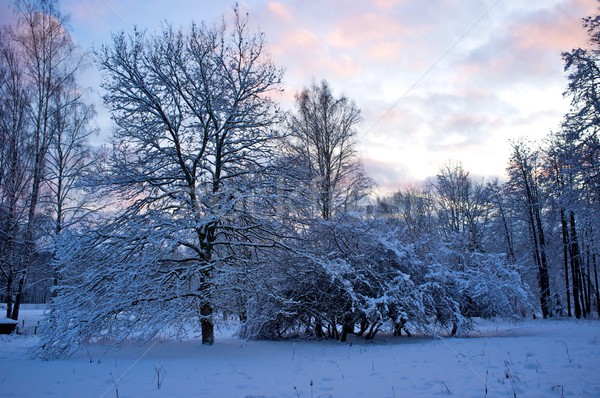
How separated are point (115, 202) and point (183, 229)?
2703mm

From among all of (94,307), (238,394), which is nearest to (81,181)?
(94,307)

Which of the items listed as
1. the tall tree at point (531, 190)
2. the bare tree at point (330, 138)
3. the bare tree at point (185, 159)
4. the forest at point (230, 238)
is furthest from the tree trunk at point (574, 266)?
the bare tree at point (185, 159)

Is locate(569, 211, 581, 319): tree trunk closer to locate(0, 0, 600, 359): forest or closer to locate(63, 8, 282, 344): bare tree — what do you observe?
locate(0, 0, 600, 359): forest

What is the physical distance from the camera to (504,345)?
8.48m

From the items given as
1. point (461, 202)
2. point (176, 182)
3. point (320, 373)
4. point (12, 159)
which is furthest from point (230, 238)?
point (461, 202)

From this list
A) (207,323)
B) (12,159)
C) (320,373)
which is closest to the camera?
(320,373)

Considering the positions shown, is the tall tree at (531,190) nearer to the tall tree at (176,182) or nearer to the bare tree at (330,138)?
the bare tree at (330,138)

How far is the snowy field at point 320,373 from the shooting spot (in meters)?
4.80

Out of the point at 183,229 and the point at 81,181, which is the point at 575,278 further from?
the point at 81,181

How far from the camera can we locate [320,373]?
6051mm

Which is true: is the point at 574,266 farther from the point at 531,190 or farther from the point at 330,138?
the point at 330,138

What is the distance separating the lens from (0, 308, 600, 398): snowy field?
4.80 meters

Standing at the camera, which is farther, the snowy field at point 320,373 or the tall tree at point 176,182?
the tall tree at point 176,182

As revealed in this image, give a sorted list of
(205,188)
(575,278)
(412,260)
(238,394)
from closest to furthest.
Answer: (238,394), (205,188), (412,260), (575,278)
